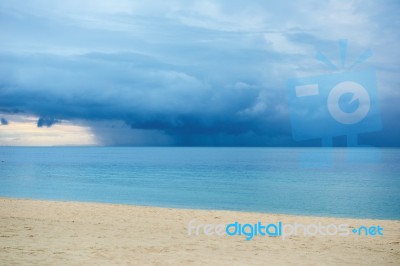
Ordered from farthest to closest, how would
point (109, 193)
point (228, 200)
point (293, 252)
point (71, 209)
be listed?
1. point (109, 193)
2. point (228, 200)
3. point (71, 209)
4. point (293, 252)

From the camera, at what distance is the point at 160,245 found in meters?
13.2

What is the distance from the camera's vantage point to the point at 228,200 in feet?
116

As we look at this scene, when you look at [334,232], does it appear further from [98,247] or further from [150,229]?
[98,247]

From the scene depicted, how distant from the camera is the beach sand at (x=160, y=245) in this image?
1130 cm

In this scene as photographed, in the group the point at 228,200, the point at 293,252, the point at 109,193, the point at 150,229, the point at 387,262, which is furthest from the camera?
the point at 109,193

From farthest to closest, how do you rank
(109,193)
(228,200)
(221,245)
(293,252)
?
(109,193) < (228,200) < (221,245) < (293,252)

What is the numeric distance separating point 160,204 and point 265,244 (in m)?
20.2

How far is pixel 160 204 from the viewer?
3309cm

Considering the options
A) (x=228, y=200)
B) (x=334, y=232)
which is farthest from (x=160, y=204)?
(x=334, y=232)

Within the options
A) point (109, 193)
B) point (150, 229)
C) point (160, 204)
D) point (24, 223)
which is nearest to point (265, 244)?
point (150, 229)

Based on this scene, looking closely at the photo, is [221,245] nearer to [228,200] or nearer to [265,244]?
[265,244]

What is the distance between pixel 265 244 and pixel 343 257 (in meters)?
2.60

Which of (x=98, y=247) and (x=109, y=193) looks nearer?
(x=98, y=247)

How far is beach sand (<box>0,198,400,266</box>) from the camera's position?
11.3 metres
